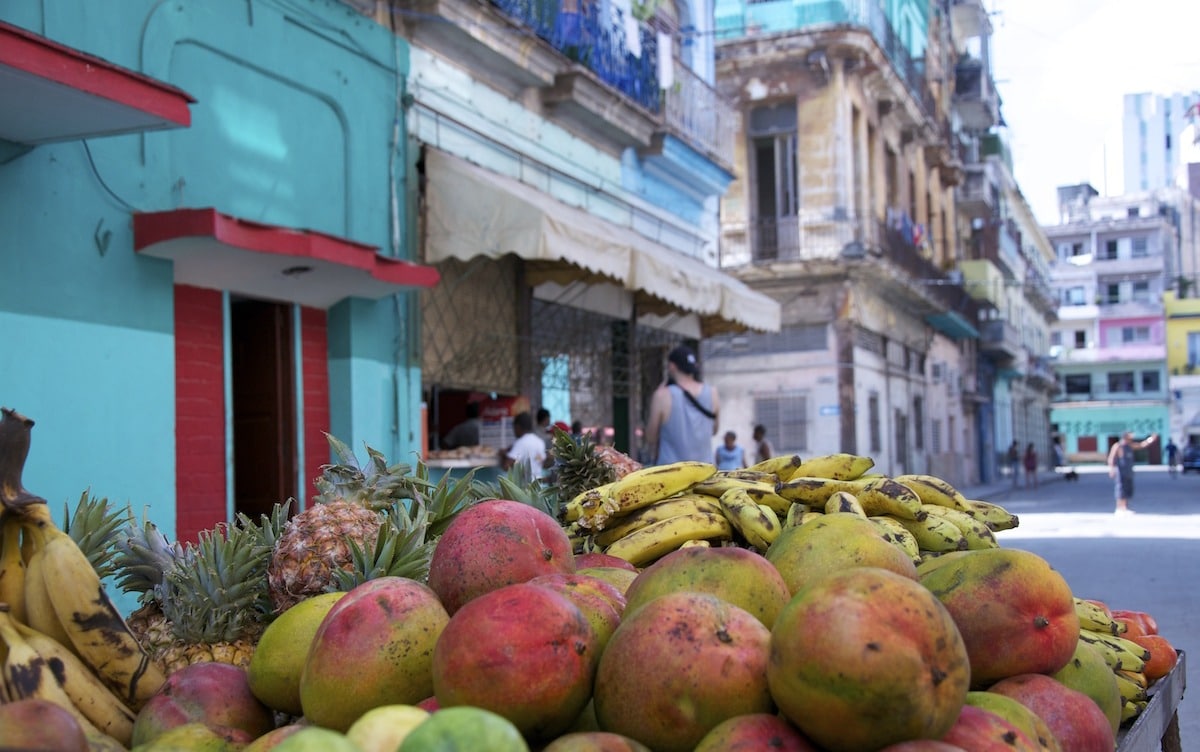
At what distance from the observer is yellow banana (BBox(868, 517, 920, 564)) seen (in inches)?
123

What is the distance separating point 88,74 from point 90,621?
169 inches

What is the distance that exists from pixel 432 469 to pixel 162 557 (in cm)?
716

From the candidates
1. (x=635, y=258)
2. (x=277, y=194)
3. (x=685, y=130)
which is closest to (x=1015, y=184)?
(x=685, y=130)

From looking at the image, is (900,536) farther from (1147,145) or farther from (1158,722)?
(1147,145)

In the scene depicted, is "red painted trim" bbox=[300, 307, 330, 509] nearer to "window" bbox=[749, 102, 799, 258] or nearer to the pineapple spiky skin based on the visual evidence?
the pineapple spiky skin

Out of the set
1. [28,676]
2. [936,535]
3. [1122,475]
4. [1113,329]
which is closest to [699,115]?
[1122,475]

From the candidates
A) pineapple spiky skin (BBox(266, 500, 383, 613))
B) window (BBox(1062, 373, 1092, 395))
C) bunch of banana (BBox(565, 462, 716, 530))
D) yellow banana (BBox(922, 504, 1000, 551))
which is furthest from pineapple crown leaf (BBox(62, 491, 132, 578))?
window (BBox(1062, 373, 1092, 395))

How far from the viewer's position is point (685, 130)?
51.4ft

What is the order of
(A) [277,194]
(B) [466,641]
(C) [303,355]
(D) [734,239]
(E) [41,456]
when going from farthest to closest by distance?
1. (D) [734,239]
2. (C) [303,355]
3. (A) [277,194]
4. (E) [41,456]
5. (B) [466,641]

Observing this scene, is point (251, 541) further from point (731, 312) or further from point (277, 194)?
point (731, 312)

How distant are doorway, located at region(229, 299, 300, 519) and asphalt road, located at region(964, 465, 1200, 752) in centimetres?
655

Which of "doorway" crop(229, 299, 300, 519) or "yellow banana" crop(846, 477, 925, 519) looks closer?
"yellow banana" crop(846, 477, 925, 519)

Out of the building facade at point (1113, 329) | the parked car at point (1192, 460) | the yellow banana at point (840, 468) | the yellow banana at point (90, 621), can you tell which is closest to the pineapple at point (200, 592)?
the yellow banana at point (90, 621)

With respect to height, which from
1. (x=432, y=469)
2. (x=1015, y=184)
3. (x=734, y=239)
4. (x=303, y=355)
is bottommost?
(x=432, y=469)
